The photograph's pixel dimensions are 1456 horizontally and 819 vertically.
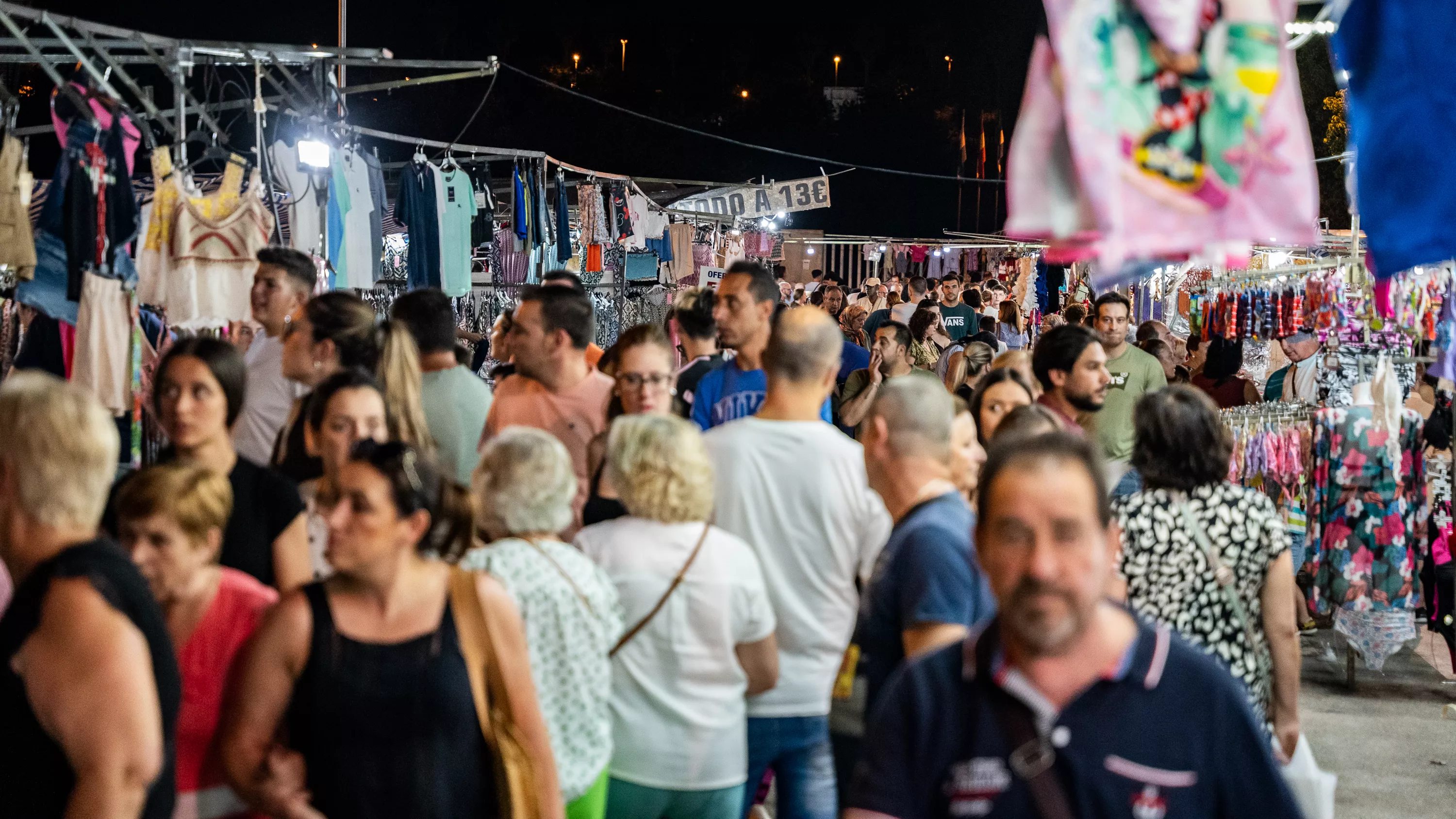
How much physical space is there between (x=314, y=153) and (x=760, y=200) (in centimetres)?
1188

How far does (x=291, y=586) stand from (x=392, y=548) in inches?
35.2

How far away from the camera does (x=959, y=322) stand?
12234mm

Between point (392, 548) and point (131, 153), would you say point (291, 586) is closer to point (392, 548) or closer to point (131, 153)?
point (392, 548)

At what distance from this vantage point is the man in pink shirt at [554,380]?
16.2ft

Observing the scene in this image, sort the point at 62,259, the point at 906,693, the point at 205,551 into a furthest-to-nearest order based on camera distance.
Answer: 1. the point at 62,259
2. the point at 205,551
3. the point at 906,693

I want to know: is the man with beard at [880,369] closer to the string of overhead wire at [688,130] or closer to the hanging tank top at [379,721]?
the string of overhead wire at [688,130]

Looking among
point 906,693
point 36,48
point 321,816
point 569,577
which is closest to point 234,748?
point 321,816

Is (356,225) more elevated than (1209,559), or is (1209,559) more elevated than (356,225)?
(356,225)

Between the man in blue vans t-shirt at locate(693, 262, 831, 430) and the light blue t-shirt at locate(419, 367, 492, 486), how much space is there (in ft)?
3.07

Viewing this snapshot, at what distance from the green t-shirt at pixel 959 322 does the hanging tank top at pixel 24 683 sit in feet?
33.1

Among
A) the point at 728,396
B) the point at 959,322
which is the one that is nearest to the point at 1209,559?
the point at 728,396

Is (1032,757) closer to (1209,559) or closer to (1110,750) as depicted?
(1110,750)

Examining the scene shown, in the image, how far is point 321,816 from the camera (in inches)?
101

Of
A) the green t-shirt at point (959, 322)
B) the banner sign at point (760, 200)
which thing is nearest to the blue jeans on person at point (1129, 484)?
the green t-shirt at point (959, 322)
